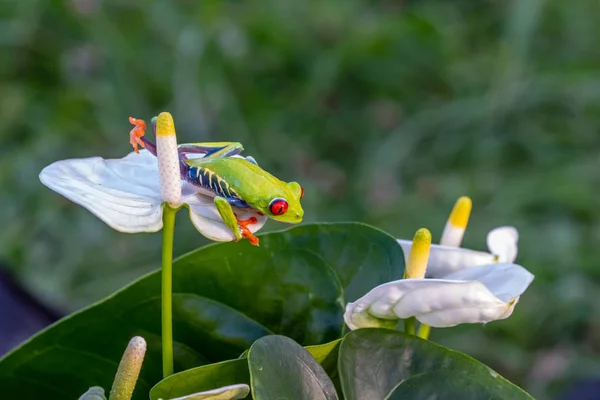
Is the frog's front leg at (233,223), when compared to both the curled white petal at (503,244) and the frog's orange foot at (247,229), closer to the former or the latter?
the frog's orange foot at (247,229)

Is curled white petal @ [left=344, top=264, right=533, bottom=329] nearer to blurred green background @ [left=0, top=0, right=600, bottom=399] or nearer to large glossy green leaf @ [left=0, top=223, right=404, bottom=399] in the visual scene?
large glossy green leaf @ [left=0, top=223, right=404, bottom=399]

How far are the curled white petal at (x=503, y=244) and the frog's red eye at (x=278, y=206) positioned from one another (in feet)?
0.48

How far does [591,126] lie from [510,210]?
41 centimetres

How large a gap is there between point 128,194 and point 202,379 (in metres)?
0.11

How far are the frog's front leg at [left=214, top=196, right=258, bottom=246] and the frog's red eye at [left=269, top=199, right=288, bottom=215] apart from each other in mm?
27

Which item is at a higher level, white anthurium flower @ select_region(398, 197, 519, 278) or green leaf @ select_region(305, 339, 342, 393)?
white anthurium flower @ select_region(398, 197, 519, 278)

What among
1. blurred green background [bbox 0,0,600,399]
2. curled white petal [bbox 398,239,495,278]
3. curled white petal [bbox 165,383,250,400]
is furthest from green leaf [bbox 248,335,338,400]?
blurred green background [bbox 0,0,600,399]

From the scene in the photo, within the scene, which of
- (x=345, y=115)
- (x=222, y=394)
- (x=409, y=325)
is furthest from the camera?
(x=345, y=115)

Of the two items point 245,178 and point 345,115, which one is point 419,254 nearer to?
point 245,178

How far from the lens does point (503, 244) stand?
499mm

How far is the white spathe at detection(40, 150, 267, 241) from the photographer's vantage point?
1.22 ft

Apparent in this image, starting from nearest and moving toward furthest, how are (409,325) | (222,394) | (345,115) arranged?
(222,394) < (409,325) < (345,115)

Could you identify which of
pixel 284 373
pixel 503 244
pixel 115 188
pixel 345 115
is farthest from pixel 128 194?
pixel 345 115

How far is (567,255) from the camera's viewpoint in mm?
1456
